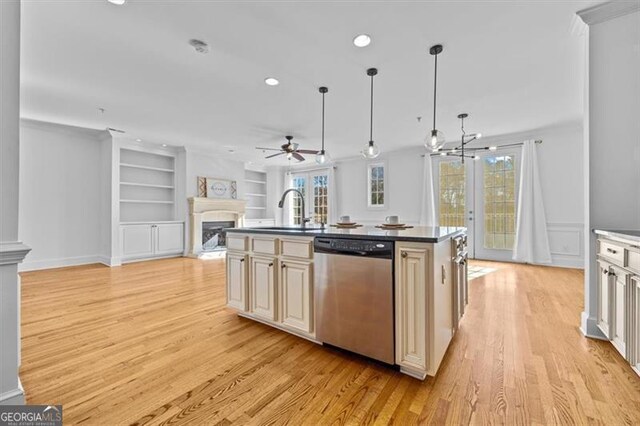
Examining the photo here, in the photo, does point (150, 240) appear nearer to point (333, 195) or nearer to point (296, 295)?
point (333, 195)

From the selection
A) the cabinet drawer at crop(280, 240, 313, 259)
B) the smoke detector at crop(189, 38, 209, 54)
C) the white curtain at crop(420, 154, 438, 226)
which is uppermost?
the smoke detector at crop(189, 38, 209, 54)

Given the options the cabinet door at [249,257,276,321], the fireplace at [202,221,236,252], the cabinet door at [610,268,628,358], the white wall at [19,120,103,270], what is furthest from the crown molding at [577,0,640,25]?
the white wall at [19,120,103,270]

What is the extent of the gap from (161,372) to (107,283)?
10.5 ft

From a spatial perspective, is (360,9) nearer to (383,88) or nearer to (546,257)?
(383,88)

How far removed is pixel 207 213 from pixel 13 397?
591cm

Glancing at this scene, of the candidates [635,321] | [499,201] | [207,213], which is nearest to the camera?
[635,321]

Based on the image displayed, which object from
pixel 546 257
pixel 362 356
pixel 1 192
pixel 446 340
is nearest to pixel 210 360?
pixel 362 356

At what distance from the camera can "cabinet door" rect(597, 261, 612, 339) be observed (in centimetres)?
205

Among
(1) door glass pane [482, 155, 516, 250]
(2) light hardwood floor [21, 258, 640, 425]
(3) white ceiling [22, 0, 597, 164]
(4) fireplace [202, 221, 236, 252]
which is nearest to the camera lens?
(2) light hardwood floor [21, 258, 640, 425]

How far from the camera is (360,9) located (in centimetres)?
213

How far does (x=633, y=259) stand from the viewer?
1719 millimetres

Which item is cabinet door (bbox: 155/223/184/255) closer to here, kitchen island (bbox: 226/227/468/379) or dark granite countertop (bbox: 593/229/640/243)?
kitchen island (bbox: 226/227/468/379)

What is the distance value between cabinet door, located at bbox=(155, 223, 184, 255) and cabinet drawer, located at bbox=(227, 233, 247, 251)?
14.7 feet

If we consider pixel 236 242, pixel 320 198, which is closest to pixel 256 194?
pixel 320 198
